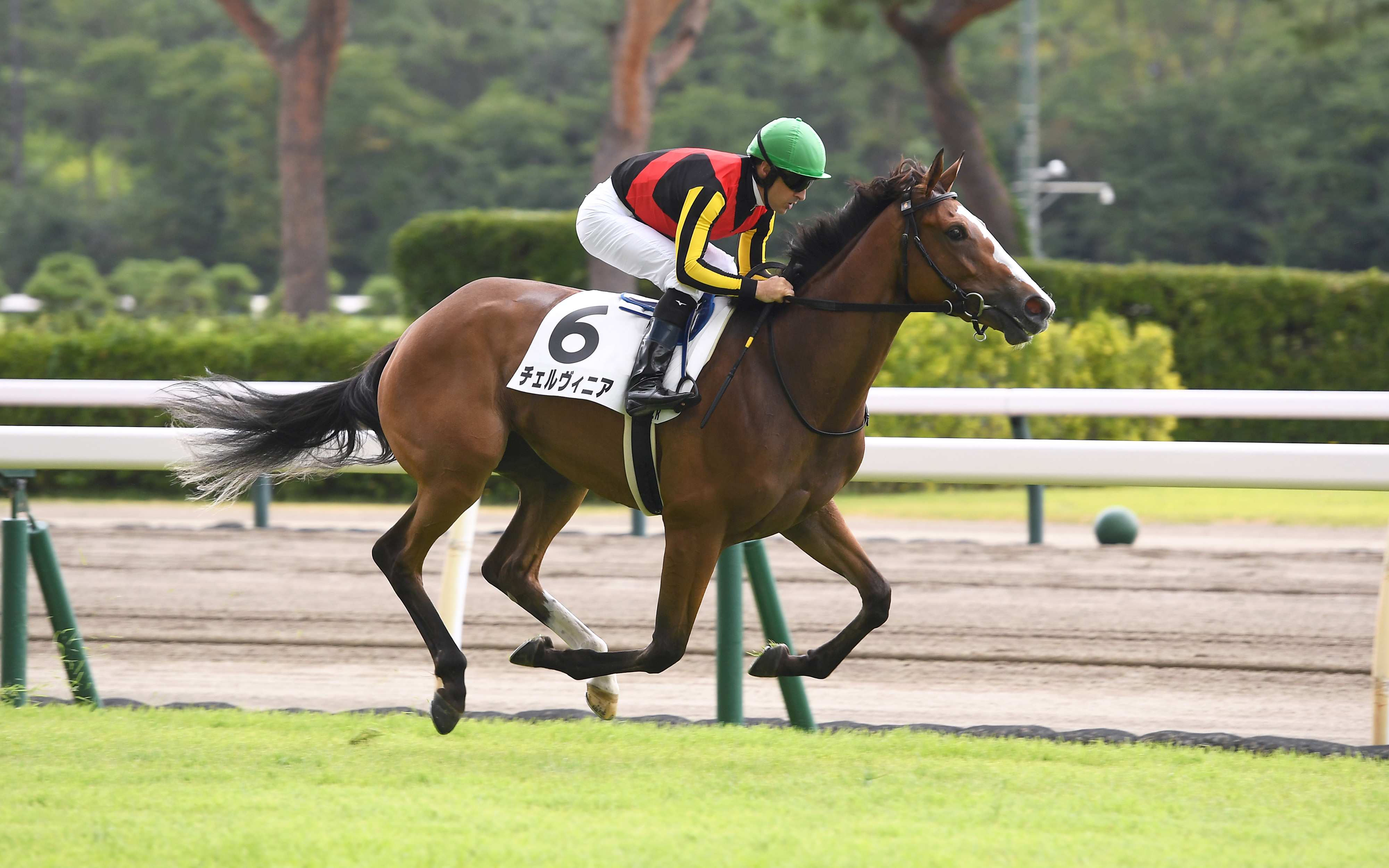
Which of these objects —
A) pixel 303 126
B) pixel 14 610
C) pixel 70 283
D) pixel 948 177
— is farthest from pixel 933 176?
pixel 70 283

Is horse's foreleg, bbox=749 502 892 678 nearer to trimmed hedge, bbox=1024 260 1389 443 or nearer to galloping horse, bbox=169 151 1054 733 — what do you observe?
galloping horse, bbox=169 151 1054 733

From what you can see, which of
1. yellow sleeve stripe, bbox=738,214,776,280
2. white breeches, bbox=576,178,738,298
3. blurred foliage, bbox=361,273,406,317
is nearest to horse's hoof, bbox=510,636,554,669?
white breeches, bbox=576,178,738,298

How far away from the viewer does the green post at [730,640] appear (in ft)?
14.2

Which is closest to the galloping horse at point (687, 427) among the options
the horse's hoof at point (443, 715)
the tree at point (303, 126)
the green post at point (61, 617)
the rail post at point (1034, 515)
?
the horse's hoof at point (443, 715)

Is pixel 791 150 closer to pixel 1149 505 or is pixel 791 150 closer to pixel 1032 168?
pixel 1149 505

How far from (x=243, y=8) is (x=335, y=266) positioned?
98.1ft

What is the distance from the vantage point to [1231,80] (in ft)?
128

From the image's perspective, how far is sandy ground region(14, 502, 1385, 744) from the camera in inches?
194

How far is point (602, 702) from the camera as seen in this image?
4.18 m

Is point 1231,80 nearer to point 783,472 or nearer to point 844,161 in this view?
point 844,161

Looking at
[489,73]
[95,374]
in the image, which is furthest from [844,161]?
[95,374]

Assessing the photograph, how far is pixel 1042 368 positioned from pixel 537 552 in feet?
25.5

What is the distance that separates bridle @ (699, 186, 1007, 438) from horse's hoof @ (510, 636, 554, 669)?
2.43 feet

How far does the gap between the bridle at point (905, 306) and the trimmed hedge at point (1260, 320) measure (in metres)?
9.05
